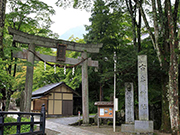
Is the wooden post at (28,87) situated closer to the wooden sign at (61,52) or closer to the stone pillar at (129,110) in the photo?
the wooden sign at (61,52)

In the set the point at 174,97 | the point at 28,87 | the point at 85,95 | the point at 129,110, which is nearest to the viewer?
the point at 174,97

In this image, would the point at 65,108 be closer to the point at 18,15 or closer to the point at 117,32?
the point at 117,32

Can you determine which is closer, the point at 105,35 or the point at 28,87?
the point at 28,87

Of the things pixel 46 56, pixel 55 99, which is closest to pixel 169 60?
pixel 46 56

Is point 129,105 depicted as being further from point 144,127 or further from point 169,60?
point 169,60

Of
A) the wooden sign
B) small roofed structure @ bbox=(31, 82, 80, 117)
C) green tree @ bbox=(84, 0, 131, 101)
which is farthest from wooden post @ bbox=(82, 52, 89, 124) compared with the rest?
small roofed structure @ bbox=(31, 82, 80, 117)

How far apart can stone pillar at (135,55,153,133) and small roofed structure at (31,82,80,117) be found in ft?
40.9

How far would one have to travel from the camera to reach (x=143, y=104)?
31.6ft

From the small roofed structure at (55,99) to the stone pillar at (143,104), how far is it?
1248 cm

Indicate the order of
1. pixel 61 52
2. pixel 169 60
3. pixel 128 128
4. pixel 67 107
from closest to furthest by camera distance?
1. pixel 169 60
2. pixel 128 128
3. pixel 61 52
4. pixel 67 107

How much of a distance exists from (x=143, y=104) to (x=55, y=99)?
1334 centimetres

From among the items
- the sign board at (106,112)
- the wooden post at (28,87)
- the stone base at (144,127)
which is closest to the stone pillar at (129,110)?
the stone base at (144,127)

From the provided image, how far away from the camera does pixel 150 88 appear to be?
515 inches

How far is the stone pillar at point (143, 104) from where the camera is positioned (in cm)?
930
